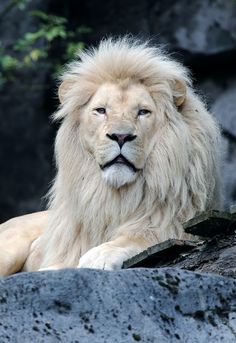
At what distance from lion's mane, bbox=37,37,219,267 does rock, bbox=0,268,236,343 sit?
195 centimetres

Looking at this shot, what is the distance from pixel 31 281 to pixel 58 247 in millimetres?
2383

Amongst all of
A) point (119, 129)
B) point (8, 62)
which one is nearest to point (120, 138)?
point (119, 129)

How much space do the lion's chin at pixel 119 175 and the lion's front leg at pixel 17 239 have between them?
1.13 m

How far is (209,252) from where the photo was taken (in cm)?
514

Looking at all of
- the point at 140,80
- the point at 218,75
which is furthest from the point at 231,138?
the point at 140,80

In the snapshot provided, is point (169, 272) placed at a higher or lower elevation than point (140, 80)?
lower

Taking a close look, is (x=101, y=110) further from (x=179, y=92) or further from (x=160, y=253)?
(x=160, y=253)

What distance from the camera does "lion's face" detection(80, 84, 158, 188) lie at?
19.3 feet

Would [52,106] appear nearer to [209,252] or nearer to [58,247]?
[58,247]

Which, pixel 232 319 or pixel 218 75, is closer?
pixel 232 319

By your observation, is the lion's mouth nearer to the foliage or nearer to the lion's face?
the lion's face

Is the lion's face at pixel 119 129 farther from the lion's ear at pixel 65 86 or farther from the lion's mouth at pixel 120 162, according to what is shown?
the lion's ear at pixel 65 86

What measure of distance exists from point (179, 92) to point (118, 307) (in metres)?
2.60

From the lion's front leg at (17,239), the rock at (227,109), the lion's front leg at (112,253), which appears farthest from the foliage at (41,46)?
the lion's front leg at (112,253)
